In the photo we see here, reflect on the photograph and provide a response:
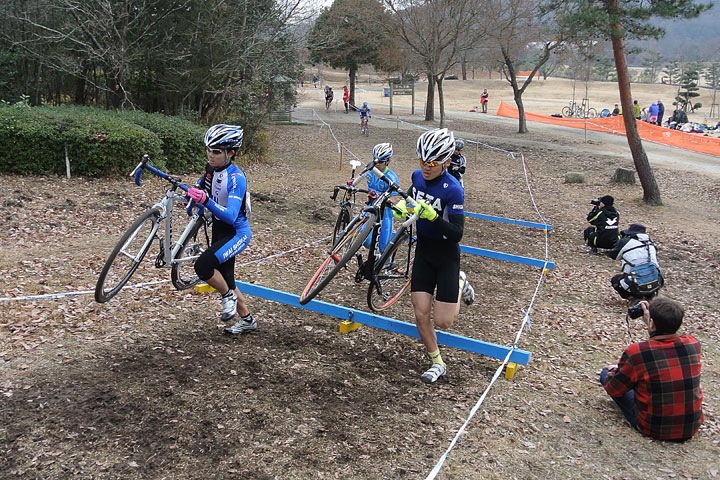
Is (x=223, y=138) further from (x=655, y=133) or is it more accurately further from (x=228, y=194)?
(x=655, y=133)

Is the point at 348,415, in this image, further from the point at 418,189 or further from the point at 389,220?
the point at 389,220

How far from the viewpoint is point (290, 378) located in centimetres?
498

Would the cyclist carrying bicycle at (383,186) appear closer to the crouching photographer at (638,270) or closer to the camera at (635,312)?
the camera at (635,312)

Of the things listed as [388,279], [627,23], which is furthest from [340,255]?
[627,23]

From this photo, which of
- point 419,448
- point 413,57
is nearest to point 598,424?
point 419,448

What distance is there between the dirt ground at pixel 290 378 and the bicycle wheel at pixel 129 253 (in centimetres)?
52

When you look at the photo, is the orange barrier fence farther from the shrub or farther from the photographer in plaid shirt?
the photographer in plaid shirt

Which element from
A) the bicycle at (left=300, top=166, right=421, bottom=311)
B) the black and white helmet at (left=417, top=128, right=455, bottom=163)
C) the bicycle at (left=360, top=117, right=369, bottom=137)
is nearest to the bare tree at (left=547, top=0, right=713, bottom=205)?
the bicycle at (left=300, top=166, right=421, bottom=311)

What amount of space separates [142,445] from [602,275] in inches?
328

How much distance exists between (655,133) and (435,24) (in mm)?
15176

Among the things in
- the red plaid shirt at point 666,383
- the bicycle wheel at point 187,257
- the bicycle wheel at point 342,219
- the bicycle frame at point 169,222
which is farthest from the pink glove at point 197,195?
the red plaid shirt at point 666,383

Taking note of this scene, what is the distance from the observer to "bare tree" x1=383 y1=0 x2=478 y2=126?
Answer: 2584cm

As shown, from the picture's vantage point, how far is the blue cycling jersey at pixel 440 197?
16.2ft

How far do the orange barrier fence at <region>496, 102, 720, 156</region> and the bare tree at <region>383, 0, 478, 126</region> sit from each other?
416 inches
